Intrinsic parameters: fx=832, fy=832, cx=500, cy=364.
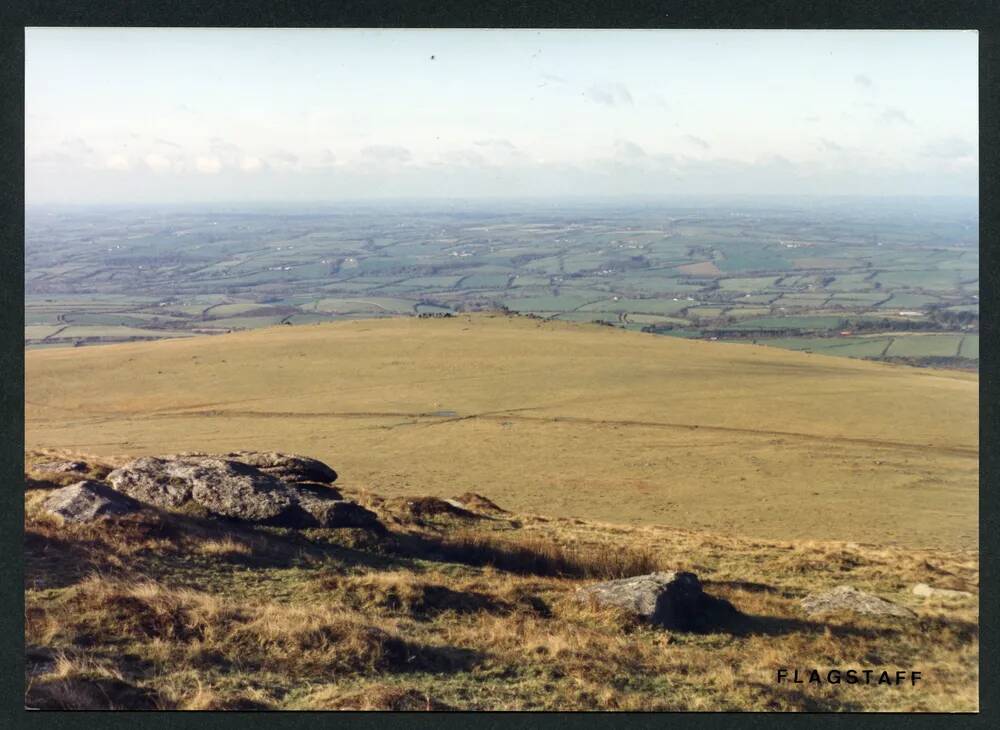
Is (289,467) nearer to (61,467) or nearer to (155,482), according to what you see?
(155,482)

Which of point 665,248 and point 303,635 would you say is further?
point 665,248

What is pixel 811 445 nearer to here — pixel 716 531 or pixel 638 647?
pixel 716 531

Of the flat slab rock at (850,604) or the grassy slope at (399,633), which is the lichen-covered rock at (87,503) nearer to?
the grassy slope at (399,633)

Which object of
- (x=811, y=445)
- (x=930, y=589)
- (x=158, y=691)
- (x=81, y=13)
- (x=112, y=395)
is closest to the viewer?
(x=158, y=691)

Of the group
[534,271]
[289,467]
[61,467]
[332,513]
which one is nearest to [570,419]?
[289,467]

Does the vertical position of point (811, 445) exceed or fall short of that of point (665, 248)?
it falls short

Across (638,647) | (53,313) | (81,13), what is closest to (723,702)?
(638,647)
